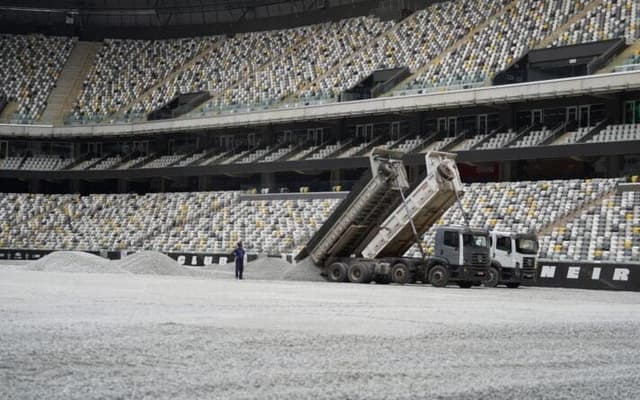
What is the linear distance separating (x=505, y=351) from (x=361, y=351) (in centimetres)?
223

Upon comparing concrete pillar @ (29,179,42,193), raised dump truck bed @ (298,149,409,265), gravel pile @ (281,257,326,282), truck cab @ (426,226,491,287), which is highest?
concrete pillar @ (29,179,42,193)

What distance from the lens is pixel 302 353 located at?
11609 mm

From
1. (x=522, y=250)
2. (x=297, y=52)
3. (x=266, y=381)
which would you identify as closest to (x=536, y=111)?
(x=522, y=250)

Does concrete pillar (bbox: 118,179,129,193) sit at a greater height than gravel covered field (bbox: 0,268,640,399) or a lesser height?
greater

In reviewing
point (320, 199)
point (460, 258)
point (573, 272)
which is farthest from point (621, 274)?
point (320, 199)

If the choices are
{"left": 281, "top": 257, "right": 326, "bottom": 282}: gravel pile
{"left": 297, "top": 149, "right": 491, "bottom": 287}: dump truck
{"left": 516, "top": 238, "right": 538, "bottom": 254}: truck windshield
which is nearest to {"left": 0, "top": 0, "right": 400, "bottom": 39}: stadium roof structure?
{"left": 281, "top": 257, "right": 326, "bottom": 282}: gravel pile

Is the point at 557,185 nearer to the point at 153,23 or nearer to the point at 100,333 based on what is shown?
the point at 100,333

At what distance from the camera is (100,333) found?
12.8 metres

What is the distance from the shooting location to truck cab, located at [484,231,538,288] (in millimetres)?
38531

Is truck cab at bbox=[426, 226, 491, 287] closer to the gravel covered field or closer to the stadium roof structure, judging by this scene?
the gravel covered field

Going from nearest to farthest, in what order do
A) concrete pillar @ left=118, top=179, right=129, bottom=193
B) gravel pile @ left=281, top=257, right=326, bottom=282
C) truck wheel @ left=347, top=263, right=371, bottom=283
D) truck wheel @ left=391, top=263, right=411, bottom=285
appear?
truck wheel @ left=391, top=263, right=411, bottom=285 → truck wheel @ left=347, top=263, right=371, bottom=283 → gravel pile @ left=281, top=257, right=326, bottom=282 → concrete pillar @ left=118, top=179, right=129, bottom=193

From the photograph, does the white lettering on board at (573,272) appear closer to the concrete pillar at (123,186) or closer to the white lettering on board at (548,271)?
the white lettering on board at (548,271)

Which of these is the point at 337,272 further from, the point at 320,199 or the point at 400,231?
the point at 320,199

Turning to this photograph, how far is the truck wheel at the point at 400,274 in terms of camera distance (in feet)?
124
